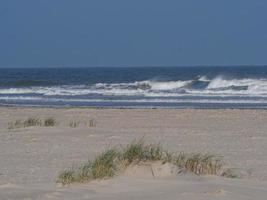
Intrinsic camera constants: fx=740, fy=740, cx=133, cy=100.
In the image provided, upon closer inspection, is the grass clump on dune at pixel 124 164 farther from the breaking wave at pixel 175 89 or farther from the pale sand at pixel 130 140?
the breaking wave at pixel 175 89

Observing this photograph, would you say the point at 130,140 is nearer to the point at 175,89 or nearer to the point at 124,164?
the point at 124,164

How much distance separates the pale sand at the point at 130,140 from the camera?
20.8 feet

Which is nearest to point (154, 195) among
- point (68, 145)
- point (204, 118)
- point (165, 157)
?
point (165, 157)

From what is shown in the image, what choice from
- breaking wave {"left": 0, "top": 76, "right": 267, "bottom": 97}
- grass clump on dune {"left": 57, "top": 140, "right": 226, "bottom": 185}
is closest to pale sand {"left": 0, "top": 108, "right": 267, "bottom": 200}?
grass clump on dune {"left": 57, "top": 140, "right": 226, "bottom": 185}

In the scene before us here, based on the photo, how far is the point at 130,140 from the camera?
14.1 metres

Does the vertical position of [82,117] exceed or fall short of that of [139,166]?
it falls short

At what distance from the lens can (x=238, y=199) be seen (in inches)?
236

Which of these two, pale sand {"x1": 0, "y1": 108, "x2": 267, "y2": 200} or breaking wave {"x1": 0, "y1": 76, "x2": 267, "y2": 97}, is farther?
breaking wave {"x1": 0, "y1": 76, "x2": 267, "y2": 97}

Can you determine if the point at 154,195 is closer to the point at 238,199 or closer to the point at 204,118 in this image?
the point at 238,199

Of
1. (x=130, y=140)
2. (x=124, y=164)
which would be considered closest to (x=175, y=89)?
(x=130, y=140)

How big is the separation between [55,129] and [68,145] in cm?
266

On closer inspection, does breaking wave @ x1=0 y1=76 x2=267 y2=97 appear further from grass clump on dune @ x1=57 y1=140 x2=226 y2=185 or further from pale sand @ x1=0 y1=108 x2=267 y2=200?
grass clump on dune @ x1=57 y1=140 x2=226 y2=185

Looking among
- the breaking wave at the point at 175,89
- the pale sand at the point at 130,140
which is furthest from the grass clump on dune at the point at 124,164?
the breaking wave at the point at 175,89

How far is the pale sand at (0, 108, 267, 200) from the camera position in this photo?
6344 mm
